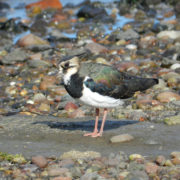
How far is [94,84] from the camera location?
692cm

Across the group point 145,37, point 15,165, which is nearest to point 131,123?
point 15,165

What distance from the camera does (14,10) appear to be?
25375 millimetres

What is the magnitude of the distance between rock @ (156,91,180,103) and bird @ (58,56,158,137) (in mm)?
2441

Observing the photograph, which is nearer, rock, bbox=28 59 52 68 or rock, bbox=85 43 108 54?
rock, bbox=28 59 52 68

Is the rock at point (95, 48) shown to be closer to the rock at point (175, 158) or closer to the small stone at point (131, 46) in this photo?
the small stone at point (131, 46)

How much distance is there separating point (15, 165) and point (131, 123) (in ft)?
9.66

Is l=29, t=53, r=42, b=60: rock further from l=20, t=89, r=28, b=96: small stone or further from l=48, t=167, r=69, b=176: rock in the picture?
l=48, t=167, r=69, b=176: rock

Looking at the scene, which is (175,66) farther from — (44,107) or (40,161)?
(40,161)

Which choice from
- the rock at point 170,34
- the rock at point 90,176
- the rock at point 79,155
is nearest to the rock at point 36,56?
the rock at point 170,34

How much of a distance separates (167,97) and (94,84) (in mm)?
3278

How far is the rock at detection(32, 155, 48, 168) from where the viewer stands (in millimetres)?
5555

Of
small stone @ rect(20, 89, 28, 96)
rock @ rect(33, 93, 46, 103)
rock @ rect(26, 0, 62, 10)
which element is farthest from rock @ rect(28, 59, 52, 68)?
rock @ rect(26, 0, 62, 10)

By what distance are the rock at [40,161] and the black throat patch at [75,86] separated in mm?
1479

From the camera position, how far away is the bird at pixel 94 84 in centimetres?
686
